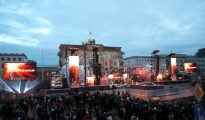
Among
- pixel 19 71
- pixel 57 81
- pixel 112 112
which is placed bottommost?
pixel 112 112

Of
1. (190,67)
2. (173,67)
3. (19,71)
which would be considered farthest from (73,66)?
(190,67)

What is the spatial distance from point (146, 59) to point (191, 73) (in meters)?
75.7

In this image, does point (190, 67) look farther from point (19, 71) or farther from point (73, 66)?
point (19, 71)

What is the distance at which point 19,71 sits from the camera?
40844mm

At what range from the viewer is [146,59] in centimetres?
15062

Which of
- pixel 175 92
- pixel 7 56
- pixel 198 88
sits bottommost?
pixel 175 92

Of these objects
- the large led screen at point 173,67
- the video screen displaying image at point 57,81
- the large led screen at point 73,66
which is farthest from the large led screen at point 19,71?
the large led screen at point 173,67

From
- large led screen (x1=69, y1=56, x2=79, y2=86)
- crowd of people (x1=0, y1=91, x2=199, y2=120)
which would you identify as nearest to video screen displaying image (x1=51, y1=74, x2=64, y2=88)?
large led screen (x1=69, y1=56, x2=79, y2=86)

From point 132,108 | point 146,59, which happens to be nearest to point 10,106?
point 132,108

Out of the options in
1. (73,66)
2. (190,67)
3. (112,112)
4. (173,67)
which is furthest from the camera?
(190,67)

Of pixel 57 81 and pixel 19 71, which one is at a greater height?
pixel 19 71

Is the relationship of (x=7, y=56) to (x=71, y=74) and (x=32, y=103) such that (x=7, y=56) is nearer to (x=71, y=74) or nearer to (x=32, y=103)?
(x=71, y=74)

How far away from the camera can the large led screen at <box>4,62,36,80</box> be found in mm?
40531

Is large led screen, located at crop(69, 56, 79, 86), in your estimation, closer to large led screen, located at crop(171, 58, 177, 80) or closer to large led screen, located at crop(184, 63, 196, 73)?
large led screen, located at crop(171, 58, 177, 80)
